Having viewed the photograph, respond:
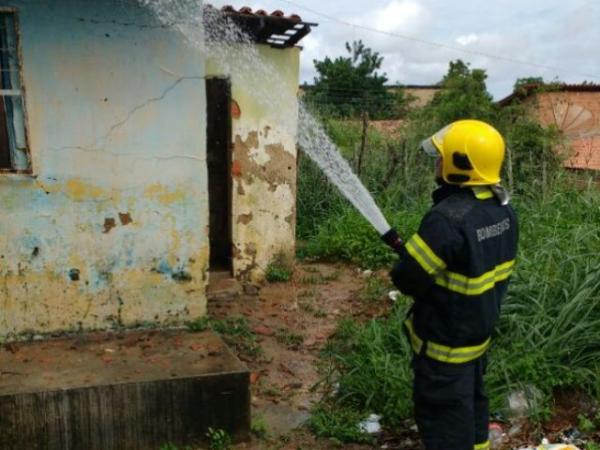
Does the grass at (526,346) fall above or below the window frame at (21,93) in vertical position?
below

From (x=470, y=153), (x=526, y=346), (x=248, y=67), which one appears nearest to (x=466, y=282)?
(x=470, y=153)

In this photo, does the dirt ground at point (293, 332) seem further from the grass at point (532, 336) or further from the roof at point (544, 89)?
the roof at point (544, 89)

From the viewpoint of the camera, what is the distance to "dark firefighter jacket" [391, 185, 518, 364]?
2.68 m

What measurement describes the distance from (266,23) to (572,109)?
13.9 metres

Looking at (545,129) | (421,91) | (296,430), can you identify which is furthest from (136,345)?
(421,91)

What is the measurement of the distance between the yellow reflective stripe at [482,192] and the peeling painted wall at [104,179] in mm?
2369

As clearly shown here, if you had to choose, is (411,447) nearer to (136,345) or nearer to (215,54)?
(136,345)

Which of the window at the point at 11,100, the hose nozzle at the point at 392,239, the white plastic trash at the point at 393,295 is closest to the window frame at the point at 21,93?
the window at the point at 11,100

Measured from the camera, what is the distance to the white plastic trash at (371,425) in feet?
12.9

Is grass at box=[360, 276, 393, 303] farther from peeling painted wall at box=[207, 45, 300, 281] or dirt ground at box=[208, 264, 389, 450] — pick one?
peeling painted wall at box=[207, 45, 300, 281]

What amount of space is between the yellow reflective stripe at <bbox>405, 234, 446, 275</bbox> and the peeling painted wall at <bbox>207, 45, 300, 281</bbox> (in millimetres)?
4596

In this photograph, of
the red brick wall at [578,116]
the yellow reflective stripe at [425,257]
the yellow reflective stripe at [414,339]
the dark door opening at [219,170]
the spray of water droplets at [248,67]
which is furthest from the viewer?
the red brick wall at [578,116]

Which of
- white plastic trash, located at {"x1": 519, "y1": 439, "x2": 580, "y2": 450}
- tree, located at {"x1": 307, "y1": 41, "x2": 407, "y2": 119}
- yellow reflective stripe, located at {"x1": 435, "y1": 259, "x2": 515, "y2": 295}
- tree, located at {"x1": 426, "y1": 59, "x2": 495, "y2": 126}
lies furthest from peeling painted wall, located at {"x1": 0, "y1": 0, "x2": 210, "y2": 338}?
tree, located at {"x1": 307, "y1": 41, "x2": 407, "y2": 119}

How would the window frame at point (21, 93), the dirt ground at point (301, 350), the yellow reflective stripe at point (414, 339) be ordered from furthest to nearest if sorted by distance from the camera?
the window frame at point (21, 93) → the dirt ground at point (301, 350) → the yellow reflective stripe at point (414, 339)
